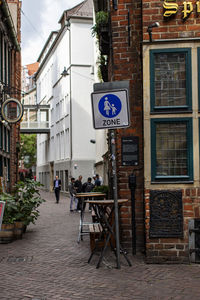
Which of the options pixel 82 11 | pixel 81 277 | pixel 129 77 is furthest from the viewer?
pixel 82 11

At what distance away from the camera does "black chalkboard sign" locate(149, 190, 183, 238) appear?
26.5 ft

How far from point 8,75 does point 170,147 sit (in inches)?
696

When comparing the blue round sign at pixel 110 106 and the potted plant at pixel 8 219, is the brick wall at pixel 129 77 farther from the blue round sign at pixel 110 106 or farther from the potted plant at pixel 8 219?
the potted plant at pixel 8 219

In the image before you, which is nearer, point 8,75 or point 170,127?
point 170,127

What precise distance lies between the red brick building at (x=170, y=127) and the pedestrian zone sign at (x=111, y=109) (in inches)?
25.1

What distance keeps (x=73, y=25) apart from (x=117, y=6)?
29.8 meters

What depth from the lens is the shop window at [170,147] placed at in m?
8.17

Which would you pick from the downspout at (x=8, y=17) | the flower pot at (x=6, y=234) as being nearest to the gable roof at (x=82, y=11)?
the downspout at (x=8, y=17)

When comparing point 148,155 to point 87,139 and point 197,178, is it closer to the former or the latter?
point 197,178

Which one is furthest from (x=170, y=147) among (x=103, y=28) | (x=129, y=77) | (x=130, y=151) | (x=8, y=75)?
(x=8, y=75)

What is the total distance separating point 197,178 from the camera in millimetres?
8094

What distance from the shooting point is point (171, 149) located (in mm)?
8242

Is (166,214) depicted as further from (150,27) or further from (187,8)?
(187,8)

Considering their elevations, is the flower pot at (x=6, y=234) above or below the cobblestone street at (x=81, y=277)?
above
